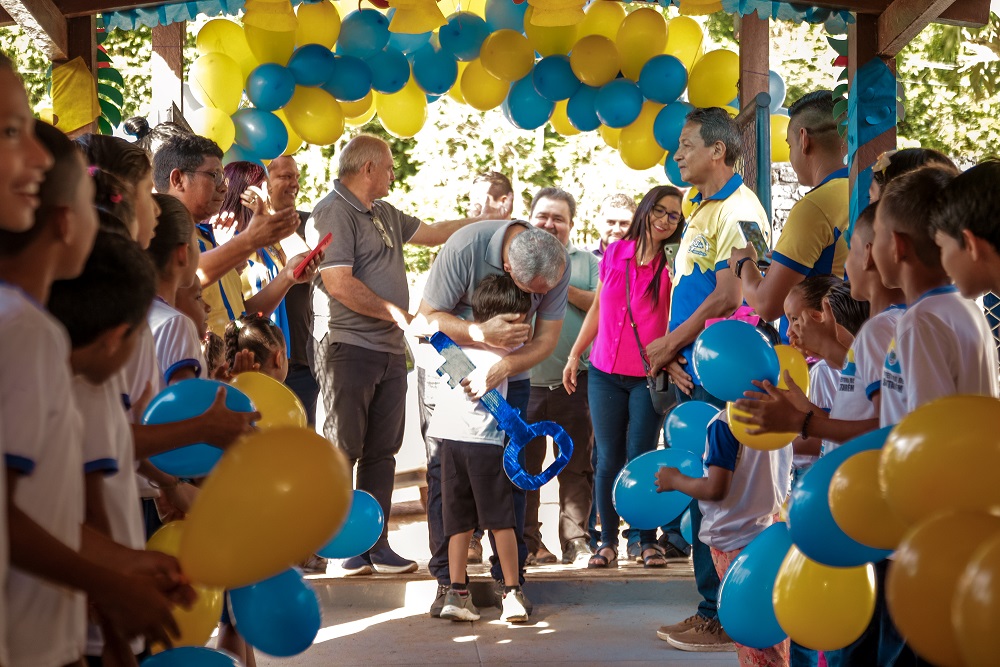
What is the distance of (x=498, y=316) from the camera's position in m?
4.59

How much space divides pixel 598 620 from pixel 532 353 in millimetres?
1111

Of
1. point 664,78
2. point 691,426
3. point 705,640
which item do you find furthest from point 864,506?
point 664,78

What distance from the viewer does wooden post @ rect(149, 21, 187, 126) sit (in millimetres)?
5316

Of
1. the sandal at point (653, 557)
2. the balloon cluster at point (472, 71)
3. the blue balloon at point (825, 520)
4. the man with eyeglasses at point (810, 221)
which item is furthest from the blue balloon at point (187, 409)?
the sandal at point (653, 557)

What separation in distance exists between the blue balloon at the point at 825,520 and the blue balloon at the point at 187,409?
111 centimetres

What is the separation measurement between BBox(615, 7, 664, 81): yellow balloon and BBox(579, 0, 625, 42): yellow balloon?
0.12m

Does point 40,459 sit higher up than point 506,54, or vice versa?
point 506,54

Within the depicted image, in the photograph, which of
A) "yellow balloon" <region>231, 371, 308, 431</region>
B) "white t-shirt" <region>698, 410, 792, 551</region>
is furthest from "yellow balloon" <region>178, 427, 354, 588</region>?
"white t-shirt" <region>698, 410, 792, 551</region>

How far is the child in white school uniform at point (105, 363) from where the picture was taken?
1846 millimetres

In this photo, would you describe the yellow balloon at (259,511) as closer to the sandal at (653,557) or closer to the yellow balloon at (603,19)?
the sandal at (653,557)

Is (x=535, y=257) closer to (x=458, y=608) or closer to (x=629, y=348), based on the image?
(x=629, y=348)

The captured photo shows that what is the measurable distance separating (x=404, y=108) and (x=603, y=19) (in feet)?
3.60

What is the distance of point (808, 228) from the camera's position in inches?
152

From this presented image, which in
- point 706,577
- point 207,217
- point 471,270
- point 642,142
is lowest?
point 706,577
